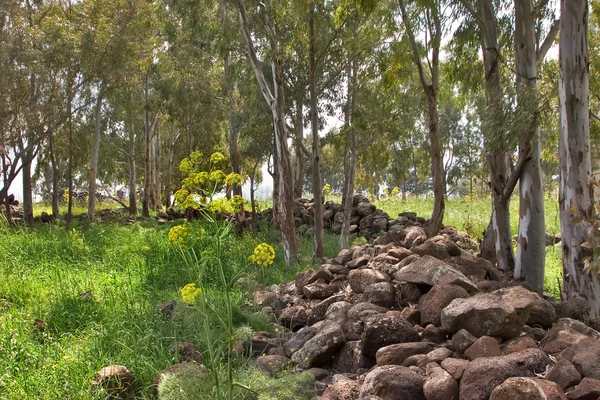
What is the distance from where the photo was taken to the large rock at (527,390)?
2.95 metres

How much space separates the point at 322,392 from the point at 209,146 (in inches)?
821

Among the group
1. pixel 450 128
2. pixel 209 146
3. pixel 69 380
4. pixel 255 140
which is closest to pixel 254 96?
pixel 255 140

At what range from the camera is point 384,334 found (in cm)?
450

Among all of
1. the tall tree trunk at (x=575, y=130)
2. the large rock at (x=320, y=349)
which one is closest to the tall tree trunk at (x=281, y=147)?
the tall tree trunk at (x=575, y=130)

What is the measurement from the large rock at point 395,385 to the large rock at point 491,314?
2.42 ft

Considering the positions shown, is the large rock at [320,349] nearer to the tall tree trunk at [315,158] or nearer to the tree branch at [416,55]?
the tree branch at [416,55]

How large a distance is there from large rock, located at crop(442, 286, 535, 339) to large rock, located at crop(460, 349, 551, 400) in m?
0.54

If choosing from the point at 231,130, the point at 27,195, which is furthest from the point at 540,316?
the point at 27,195

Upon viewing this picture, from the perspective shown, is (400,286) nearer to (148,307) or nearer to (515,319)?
(515,319)

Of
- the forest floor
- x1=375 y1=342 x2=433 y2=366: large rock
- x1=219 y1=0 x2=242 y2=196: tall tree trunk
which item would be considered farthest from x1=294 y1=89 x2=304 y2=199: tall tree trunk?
x1=375 y1=342 x2=433 y2=366: large rock

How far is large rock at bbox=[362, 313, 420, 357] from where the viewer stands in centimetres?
448

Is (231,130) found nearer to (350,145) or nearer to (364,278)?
(350,145)

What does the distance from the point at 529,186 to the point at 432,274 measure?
107 inches

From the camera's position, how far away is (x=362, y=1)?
848 centimetres
